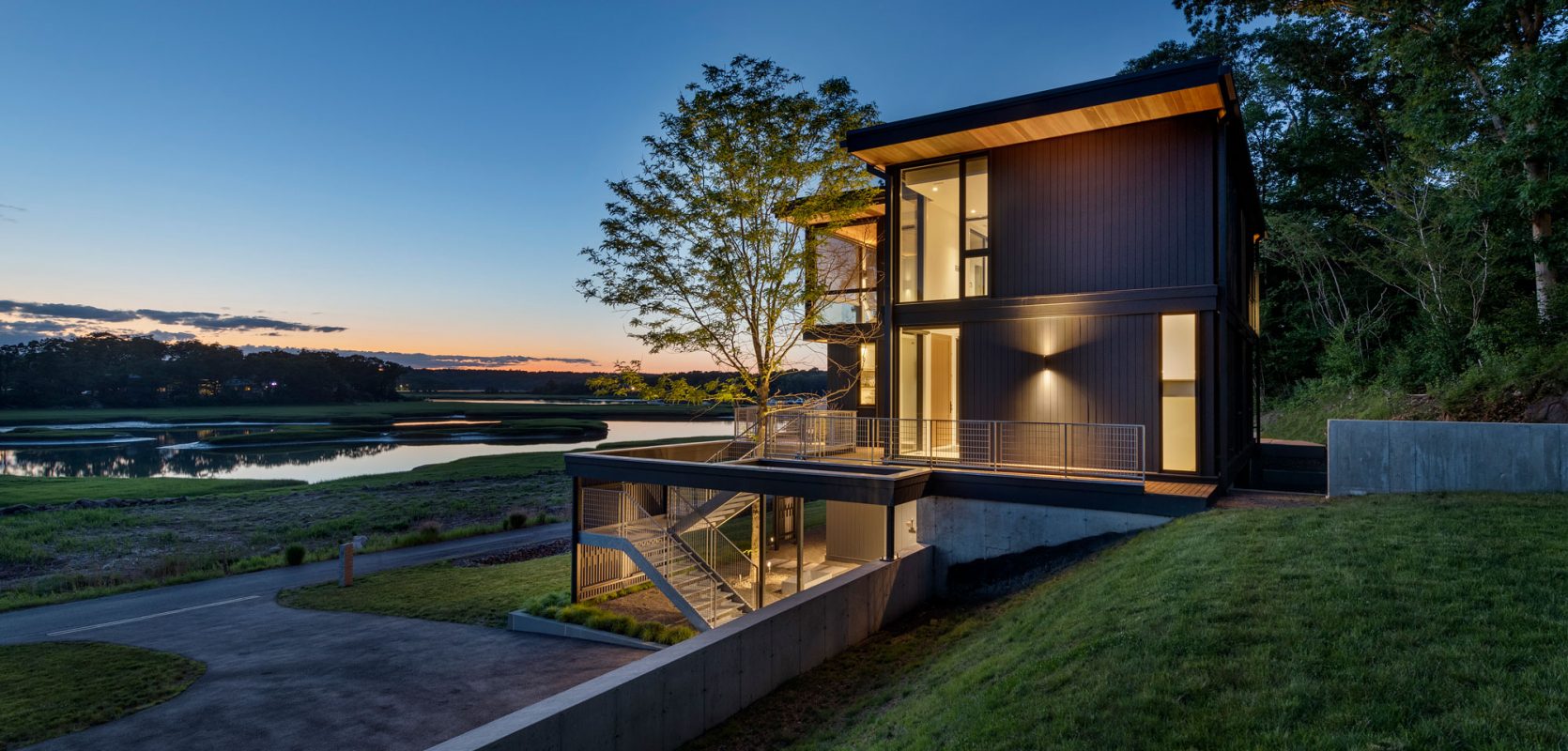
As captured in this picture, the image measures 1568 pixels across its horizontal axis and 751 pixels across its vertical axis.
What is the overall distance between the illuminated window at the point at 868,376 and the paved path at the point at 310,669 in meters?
8.11

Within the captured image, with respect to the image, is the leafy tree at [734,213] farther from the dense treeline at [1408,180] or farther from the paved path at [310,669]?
the dense treeline at [1408,180]

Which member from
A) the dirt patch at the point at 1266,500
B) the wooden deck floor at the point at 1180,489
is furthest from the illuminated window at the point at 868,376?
the dirt patch at the point at 1266,500

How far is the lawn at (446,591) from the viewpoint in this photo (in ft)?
41.5

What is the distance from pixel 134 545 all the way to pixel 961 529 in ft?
93.8

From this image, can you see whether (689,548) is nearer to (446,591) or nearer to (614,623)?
(614,623)

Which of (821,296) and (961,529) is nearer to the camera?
(961,529)

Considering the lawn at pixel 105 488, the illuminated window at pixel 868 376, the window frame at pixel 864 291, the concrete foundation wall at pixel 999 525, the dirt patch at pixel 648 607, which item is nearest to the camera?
the concrete foundation wall at pixel 999 525

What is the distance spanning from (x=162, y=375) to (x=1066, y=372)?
378 ft

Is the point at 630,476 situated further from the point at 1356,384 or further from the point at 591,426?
the point at 591,426

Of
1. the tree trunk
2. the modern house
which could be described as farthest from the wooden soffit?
the tree trunk

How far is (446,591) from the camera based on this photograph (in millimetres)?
14195

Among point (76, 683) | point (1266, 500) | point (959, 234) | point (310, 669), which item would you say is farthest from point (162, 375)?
point (1266, 500)

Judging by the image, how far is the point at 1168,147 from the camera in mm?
10641

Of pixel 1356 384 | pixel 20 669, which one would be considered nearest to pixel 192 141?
pixel 20 669
